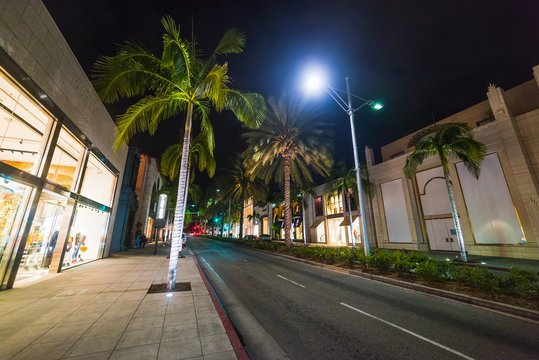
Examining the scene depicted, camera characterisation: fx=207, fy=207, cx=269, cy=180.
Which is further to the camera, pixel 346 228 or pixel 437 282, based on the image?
pixel 346 228

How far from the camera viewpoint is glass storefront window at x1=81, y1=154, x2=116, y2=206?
1298cm

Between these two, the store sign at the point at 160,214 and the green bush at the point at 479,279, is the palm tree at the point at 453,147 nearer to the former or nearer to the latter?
the green bush at the point at 479,279

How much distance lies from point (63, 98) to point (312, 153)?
62.5 ft

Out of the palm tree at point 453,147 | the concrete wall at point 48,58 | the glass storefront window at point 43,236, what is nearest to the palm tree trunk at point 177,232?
the concrete wall at point 48,58

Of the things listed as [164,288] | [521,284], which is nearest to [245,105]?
[164,288]

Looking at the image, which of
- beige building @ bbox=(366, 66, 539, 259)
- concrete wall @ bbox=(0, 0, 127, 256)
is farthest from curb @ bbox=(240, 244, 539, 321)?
concrete wall @ bbox=(0, 0, 127, 256)

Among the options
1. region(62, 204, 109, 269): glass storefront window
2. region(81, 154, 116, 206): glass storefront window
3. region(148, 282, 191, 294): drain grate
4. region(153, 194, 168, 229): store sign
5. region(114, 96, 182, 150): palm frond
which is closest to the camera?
region(148, 282, 191, 294): drain grate

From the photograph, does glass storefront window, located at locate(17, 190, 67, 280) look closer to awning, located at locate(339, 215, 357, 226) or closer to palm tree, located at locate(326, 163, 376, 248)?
palm tree, located at locate(326, 163, 376, 248)

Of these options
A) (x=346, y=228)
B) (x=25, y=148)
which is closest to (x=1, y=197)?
(x=25, y=148)

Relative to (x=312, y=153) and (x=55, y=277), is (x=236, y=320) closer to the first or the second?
(x=55, y=277)

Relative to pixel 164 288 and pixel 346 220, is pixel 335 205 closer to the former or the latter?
pixel 346 220

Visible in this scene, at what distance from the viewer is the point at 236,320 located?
5.50m

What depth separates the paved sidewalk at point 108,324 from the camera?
11.7 ft

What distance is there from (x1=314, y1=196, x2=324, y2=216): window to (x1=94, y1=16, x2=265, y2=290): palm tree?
3086cm
